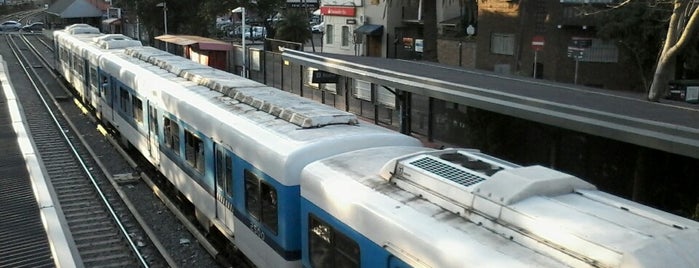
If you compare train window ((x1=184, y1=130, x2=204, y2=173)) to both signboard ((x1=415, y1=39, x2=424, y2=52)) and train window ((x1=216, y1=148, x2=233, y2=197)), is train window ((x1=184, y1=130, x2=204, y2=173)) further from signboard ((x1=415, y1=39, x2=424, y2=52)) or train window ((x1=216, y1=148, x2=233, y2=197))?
signboard ((x1=415, y1=39, x2=424, y2=52))

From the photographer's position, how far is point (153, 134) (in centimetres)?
1449

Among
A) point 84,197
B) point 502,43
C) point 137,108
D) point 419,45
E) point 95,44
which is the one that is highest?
point 95,44

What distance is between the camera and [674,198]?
1205 centimetres

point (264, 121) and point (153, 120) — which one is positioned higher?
point (264, 121)

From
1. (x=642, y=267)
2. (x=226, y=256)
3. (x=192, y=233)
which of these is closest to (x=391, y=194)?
(x=642, y=267)

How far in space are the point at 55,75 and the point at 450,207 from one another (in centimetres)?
3447

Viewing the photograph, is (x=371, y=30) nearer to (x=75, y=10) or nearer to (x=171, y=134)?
(x=171, y=134)

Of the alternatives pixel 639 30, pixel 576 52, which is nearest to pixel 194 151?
pixel 576 52

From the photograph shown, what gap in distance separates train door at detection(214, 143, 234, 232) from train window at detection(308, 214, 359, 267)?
2.52 metres

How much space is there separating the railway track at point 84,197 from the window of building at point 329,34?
950 inches

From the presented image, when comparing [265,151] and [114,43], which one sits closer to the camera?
[265,151]

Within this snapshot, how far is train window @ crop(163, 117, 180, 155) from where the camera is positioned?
12.5 m

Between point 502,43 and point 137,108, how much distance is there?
2167 cm

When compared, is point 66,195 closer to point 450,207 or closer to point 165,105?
point 165,105
